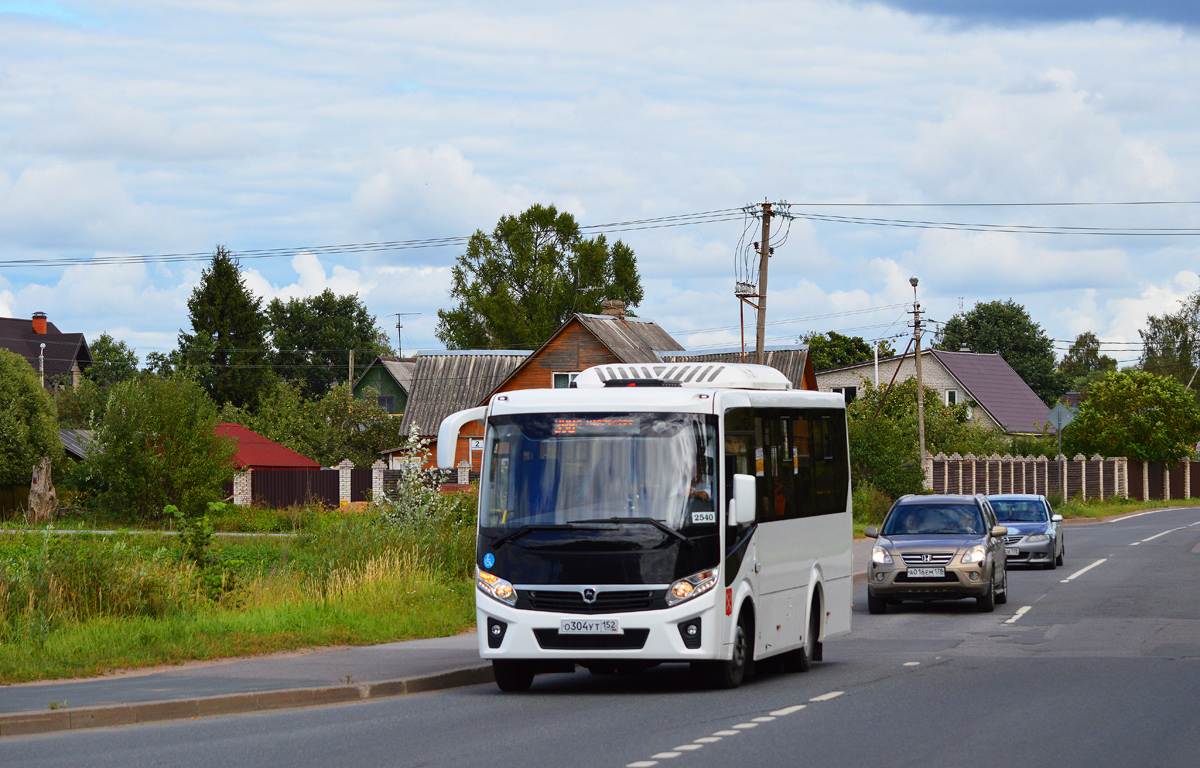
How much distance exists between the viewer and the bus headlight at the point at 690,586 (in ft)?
40.1

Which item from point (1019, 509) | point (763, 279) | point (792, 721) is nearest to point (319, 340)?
point (763, 279)

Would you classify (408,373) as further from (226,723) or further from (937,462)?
(226,723)

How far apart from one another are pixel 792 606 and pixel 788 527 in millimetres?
810

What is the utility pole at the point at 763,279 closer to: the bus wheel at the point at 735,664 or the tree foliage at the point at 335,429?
the bus wheel at the point at 735,664

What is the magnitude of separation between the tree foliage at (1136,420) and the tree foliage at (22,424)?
1962 inches

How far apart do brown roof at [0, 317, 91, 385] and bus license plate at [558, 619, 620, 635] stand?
93.5 metres

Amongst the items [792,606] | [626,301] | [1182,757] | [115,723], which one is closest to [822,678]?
[792,606]

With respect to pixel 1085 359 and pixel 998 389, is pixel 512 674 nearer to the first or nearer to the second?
pixel 998 389

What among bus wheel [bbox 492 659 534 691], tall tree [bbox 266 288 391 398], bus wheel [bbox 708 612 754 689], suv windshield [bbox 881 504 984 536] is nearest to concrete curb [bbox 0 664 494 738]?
bus wheel [bbox 492 659 534 691]

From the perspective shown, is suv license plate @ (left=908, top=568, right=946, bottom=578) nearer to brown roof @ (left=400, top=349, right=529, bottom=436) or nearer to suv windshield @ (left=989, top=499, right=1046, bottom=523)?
suv windshield @ (left=989, top=499, right=1046, bottom=523)

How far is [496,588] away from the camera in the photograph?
41.4 ft

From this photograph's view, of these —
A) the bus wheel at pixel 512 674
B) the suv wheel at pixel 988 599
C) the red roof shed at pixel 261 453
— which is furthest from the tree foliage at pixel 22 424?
the bus wheel at pixel 512 674

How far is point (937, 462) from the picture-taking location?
5794cm

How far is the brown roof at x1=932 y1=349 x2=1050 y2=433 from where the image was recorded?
88188 mm
